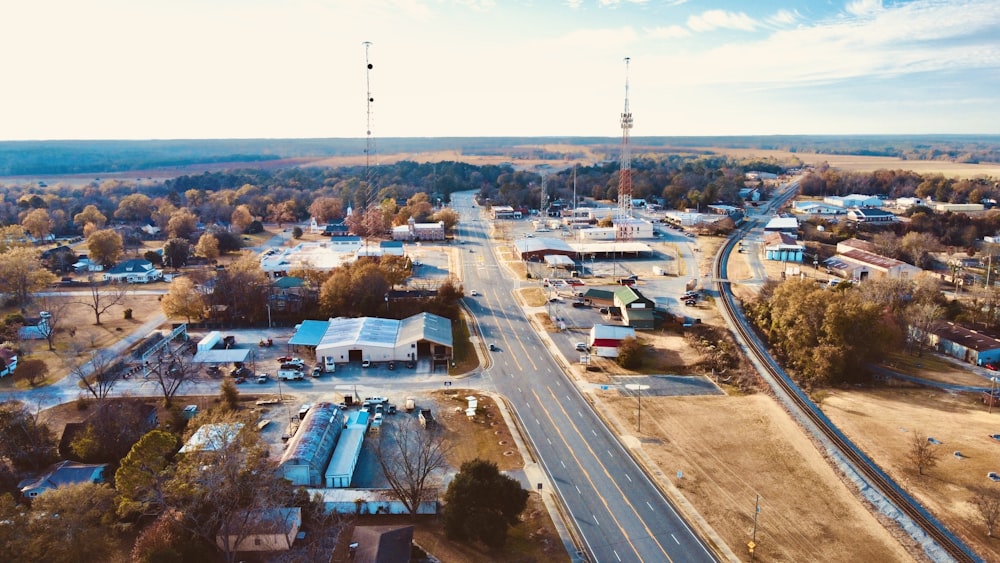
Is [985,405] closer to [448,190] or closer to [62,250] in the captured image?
[62,250]

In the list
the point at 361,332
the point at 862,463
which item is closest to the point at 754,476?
the point at 862,463

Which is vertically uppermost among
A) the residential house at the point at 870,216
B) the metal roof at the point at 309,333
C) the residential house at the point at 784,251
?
the residential house at the point at 870,216

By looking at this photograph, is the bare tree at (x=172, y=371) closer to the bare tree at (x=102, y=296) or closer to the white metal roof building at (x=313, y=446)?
the white metal roof building at (x=313, y=446)

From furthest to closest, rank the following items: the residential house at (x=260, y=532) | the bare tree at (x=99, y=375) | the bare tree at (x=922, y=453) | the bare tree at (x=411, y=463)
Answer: the bare tree at (x=99, y=375)
the bare tree at (x=922, y=453)
the bare tree at (x=411, y=463)
the residential house at (x=260, y=532)

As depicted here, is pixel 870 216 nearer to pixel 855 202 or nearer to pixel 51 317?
pixel 855 202

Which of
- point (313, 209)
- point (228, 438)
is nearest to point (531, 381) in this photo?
point (228, 438)

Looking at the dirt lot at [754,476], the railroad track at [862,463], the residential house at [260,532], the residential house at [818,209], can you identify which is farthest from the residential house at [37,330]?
the residential house at [818,209]

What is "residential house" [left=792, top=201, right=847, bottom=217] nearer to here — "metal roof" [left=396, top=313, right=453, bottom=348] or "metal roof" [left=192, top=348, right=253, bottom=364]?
"metal roof" [left=396, top=313, right=453, bottom=348]
